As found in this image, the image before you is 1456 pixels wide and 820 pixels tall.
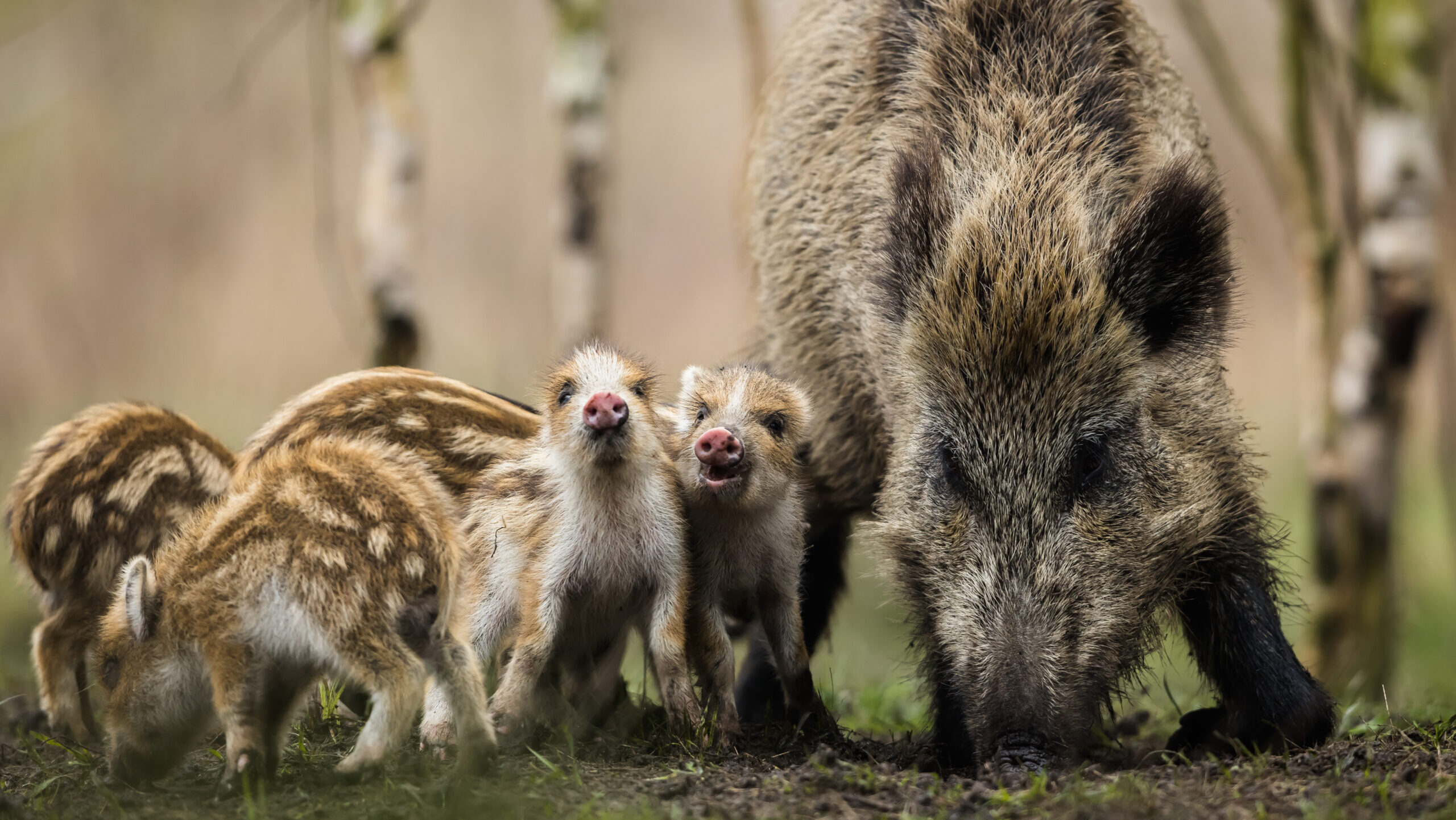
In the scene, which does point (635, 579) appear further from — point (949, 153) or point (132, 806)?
point (949, 153)

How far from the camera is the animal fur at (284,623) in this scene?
3320 mm

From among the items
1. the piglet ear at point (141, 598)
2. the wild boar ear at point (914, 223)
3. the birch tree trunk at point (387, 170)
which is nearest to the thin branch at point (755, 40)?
the birch tree trunk at point (387, 170)

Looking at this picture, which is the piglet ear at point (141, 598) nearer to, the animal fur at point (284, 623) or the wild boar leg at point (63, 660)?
the animal fur at point (284, 623)

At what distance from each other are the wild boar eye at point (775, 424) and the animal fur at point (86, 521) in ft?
6.53

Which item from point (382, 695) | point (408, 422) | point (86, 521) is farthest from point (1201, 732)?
point (86, 521)

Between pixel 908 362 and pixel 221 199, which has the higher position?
pixel 221 199

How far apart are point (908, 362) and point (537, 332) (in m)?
13.1

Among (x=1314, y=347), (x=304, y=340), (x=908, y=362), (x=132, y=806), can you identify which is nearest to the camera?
(x=132, y=806)

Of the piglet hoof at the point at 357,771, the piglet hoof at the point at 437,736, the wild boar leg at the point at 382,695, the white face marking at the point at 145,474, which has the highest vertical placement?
the white face marking at the point at 145,474

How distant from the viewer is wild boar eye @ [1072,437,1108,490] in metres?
3.99

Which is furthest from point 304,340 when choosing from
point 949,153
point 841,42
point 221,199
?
point 949,153

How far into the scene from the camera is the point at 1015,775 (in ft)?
11.2

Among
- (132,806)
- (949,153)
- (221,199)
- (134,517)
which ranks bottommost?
(132,806)

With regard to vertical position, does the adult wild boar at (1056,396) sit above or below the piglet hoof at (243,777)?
above
